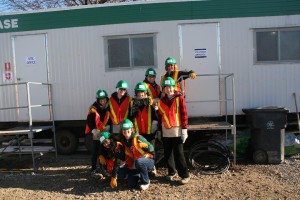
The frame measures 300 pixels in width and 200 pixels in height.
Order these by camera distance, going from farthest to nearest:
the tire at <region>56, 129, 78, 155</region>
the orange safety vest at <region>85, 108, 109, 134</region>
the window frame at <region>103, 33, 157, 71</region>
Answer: the tire at <region>56, 129, 78, 155</region> < the window frame at <region>103, 33, 157, 71</region> < the orange safety vest at <region>85, 108, 109, 134</region>

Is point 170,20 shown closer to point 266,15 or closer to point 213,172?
point 266,15

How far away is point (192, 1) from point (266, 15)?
1694 mm

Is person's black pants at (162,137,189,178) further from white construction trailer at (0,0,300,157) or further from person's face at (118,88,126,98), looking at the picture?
white construction trailer at (0,0,300,157)

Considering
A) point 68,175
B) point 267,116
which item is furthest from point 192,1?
point 68,175

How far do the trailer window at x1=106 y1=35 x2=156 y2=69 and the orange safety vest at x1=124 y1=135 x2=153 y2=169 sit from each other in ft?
8.35

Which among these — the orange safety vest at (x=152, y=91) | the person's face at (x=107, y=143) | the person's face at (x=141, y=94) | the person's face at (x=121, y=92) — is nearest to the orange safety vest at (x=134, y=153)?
the person's face at (x=107, y=143)

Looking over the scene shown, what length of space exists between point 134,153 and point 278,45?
4.29 m

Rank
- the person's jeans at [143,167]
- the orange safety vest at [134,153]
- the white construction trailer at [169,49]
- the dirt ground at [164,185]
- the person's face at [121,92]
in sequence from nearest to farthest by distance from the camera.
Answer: the dirt ground at [164,185]
the person's jeans at [143,167]
the orange safety vest at [134,153]
the person's face at [121,92]
the white construction trailer at [169,49]

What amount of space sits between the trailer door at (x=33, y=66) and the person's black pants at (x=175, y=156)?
11.5 feet

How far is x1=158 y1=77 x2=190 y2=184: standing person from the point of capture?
5570mm

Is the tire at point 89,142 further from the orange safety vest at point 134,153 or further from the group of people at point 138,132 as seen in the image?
the orange safety vest at point 134,153

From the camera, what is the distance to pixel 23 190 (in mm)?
5609

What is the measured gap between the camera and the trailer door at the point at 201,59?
24.1 feet

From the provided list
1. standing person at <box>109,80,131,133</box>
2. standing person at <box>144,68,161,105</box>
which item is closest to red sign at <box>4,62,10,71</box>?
standing person at <box>109,80,131,133</box>
